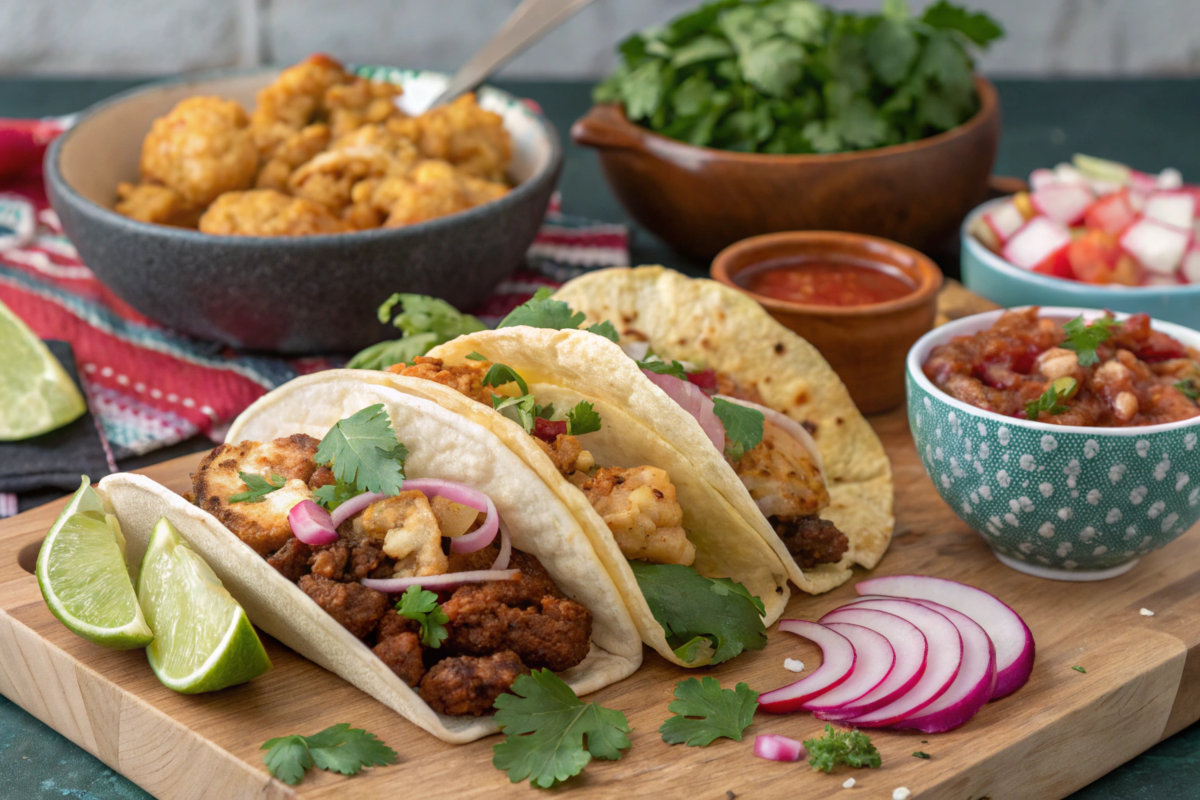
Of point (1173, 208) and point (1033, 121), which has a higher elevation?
point (1173, 208)

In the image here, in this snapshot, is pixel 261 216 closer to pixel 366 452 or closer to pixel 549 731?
pixel 366 452

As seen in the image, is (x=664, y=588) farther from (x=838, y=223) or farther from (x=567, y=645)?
(x=838, y=223)

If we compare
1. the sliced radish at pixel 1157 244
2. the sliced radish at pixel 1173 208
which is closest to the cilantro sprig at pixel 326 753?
the sliced radish at pixel 1157 244

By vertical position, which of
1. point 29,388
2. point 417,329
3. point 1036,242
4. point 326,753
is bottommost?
point 29,388

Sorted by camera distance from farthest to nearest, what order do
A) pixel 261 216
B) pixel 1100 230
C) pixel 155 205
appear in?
pixel 1100 230 → pixel 155 205 → pixel 261 216

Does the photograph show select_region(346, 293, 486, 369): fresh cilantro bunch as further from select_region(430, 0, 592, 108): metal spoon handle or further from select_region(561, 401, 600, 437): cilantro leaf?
select_region(430, 0, 592, 108): metal spoon handle

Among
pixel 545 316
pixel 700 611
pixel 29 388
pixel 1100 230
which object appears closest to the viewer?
pixel 700 611

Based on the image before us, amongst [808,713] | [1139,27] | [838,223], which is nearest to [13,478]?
[808,713]

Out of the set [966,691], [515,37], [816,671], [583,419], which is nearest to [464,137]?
[515,37]
